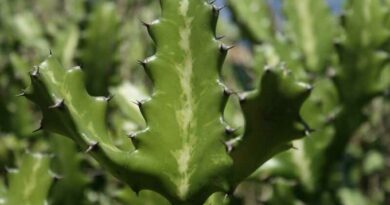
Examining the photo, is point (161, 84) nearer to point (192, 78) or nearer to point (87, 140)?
point (192, 78)

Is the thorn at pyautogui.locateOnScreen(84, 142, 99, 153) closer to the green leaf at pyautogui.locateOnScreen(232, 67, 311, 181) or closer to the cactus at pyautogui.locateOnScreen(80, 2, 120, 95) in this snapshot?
the green leaf at pyautogui.locateOnScreen(232, 67, 311, 181)

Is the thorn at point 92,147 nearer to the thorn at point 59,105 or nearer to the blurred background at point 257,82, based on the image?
the thorn at point 59,105

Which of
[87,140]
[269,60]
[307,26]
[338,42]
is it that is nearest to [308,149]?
[338,42]

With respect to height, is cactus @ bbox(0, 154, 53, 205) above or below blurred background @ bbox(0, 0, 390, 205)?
above

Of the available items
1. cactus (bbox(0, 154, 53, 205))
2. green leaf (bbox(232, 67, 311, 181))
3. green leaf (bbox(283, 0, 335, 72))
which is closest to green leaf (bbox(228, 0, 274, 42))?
green leaf (bbox(283, 0, 335, 72))

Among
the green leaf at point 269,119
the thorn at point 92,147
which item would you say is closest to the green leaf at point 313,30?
the green leaf at point 269,119

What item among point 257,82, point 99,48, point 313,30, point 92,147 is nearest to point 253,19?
point 313,30
